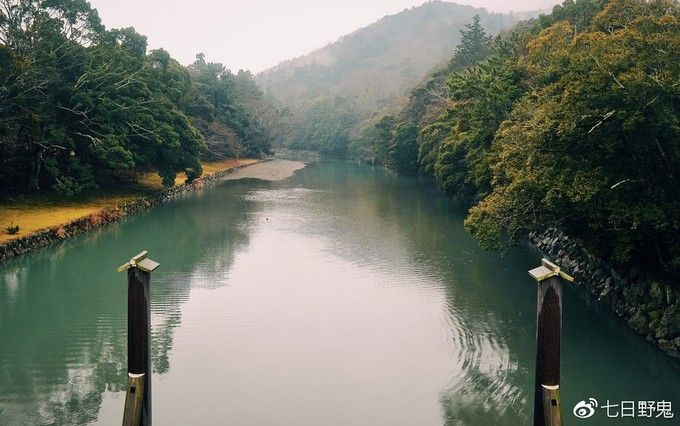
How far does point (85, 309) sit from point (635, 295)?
1559 centimetres

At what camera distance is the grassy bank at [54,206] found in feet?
85.4

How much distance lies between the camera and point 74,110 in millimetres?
33844

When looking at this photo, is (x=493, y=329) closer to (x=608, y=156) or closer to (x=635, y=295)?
(x=635, y=295)

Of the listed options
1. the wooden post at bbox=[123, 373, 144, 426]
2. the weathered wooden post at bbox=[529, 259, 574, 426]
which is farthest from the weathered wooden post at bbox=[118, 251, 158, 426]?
the weathered wooden post at bbox=[529, 259, 574, 426]

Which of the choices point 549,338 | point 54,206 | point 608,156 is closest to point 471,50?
point 54,206

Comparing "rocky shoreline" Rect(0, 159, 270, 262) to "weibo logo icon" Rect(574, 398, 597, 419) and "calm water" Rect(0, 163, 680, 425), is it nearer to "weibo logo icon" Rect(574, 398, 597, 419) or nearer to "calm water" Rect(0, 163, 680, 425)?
"calm water" Rect(0, 163, 680, 425)

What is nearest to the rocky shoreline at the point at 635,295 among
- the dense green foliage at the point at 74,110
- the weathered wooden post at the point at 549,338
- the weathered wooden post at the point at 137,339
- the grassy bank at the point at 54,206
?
the weathered wooden post at the point at 549,338

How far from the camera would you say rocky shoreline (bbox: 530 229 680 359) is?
13.6 m

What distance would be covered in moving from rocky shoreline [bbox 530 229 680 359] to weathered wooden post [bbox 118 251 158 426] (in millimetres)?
10315

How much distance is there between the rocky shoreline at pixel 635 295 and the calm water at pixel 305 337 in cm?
46

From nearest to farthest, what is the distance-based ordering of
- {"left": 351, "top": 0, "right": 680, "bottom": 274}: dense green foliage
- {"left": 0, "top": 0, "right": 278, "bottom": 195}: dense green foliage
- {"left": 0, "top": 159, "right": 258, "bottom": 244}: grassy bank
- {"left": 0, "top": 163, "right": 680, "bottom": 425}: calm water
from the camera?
1. {"left": 0, "top": 163, "right": 680, "bottom": 425}: calm water
2. {"left": 351, "top": 0, "right": 680, "bottom": 274}: dense green foliage
3. {"left": 0, "top": 159, "right": 258, "bottom": 244}: grassy bank
4. {"left": 0, "top": 0, "right": 278, "bottom": 195}: dense green foliage

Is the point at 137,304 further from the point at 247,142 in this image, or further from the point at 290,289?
the point at 247,142

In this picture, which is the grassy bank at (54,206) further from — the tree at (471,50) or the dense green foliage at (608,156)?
the tree at (471,50)

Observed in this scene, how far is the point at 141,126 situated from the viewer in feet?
125
